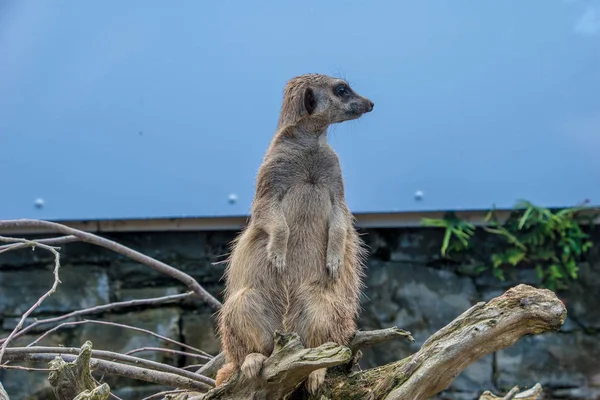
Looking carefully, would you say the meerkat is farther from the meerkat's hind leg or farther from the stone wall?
the stone wall

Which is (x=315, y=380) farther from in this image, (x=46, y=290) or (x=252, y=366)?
(x=46, y=290)

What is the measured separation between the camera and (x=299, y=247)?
9.05 ft

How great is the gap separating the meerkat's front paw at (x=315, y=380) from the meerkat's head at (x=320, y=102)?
3.64ft

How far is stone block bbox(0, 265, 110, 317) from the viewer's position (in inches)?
212

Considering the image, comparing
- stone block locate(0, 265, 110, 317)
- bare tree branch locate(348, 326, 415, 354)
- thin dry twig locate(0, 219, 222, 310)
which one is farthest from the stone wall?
bare tree branch locate(348, 326, 415, 354)

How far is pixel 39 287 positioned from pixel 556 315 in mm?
4430

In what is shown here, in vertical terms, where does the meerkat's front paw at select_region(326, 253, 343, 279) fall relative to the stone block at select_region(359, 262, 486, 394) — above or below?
above

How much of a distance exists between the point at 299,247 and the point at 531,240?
9.92 ft

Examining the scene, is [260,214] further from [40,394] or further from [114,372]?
[40,394]

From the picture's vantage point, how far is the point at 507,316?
2072 mm

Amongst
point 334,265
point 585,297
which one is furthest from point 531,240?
point 334,265

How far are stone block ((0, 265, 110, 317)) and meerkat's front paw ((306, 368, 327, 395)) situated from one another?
339cm

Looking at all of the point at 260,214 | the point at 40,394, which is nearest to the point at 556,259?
the point at 260,214

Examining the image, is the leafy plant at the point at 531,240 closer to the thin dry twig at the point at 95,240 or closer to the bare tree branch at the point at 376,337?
the thin dry twig at the point at 95,240
